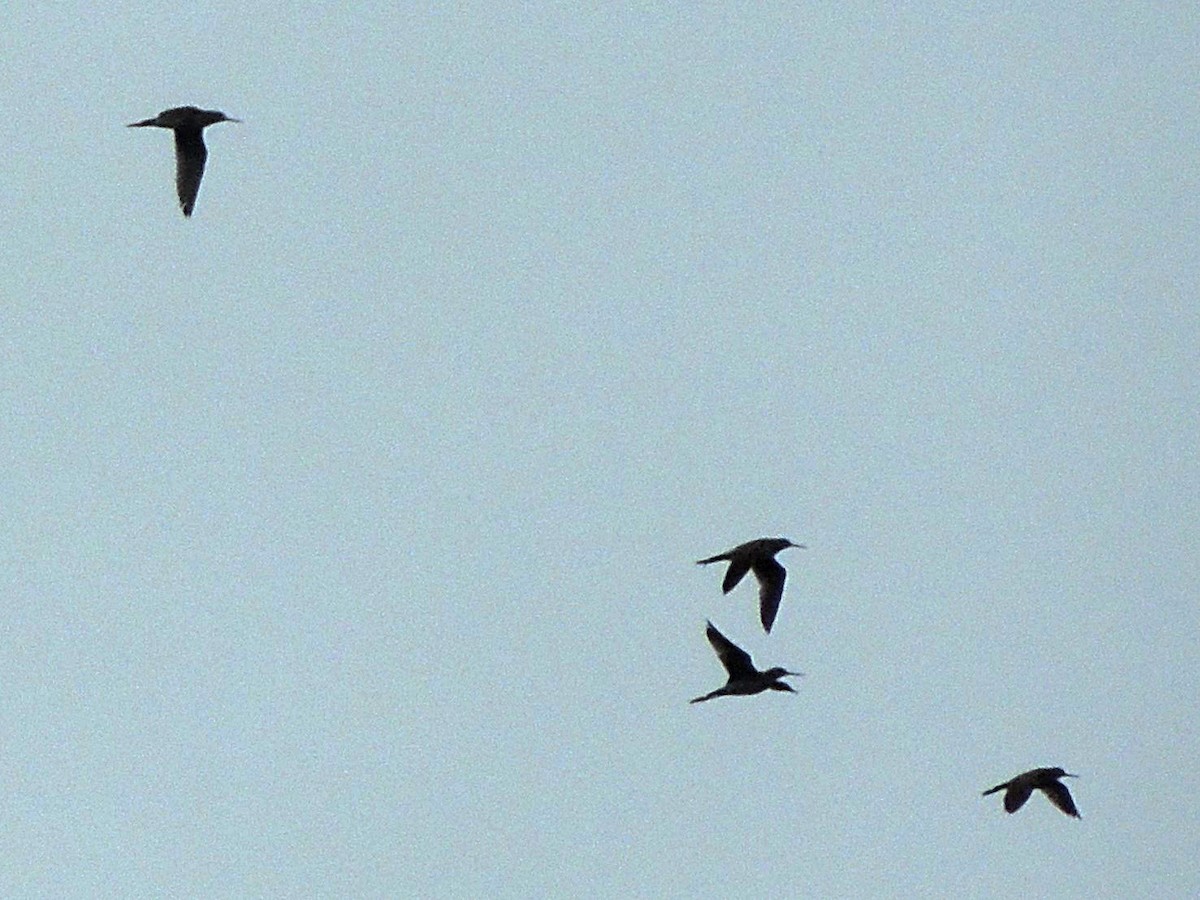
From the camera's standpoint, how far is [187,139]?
108 feet

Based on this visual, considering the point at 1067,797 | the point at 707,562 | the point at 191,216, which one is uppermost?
the point at 191,216

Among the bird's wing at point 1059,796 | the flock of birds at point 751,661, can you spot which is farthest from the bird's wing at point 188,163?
the bird's wing at point 1059,796

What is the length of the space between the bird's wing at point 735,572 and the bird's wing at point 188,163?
404 inches

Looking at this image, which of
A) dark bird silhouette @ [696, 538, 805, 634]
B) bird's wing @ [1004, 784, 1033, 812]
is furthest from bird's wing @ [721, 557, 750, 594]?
bird's wing @ [1004, 784, 1033, 812]

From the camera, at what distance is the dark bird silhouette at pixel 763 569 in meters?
32.8

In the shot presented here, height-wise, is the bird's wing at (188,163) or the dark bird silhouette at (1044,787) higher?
the bird's wing at (188,163)

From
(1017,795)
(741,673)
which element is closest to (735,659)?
(741,673)

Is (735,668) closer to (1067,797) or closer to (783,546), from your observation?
(783,546)

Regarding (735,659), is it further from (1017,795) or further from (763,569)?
(1017,795)

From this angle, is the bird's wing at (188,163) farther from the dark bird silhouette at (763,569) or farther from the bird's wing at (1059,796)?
the bird's wing at (1059,796)

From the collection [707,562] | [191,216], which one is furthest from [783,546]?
[191,216]

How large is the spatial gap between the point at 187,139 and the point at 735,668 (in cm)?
1203

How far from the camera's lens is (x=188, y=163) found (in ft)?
108

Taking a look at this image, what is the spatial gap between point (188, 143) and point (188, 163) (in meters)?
0.32
